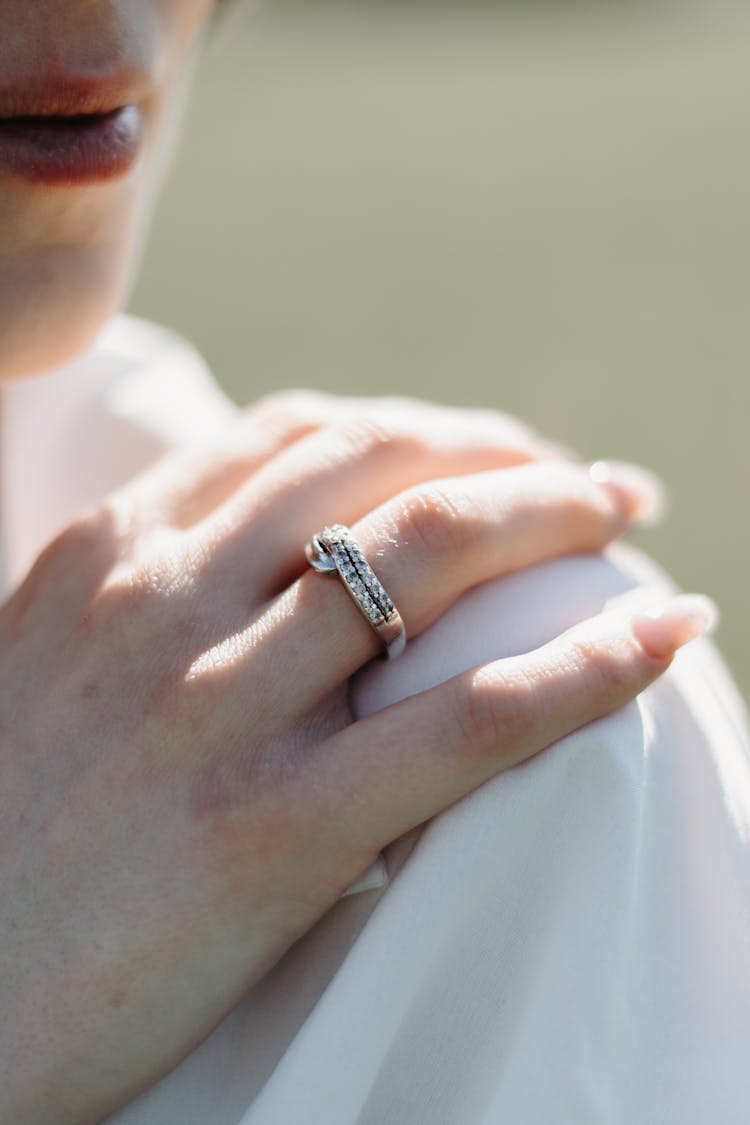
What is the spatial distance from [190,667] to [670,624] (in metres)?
0.30

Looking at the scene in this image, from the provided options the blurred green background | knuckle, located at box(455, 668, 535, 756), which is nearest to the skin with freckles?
knuckle, located at box(455, 668, 535, 756)

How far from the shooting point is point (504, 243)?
211 inches

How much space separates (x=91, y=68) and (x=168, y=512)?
1.01ft

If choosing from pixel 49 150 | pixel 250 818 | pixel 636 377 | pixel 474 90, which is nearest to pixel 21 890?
pixel 250 818

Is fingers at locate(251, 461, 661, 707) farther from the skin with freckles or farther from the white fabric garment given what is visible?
the white fabric garment

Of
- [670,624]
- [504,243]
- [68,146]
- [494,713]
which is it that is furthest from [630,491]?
[504,243]

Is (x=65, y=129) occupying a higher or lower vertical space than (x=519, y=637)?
higher

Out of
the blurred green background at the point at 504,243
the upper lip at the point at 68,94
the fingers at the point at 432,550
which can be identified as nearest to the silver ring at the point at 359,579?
the fingers at the point at 432,550

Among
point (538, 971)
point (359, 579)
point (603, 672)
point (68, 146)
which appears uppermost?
point (68, 146)

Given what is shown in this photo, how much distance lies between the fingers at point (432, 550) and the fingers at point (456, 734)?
0.06m

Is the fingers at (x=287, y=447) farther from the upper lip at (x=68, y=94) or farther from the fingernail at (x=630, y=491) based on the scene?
the upper lip at (x=68, y=94)

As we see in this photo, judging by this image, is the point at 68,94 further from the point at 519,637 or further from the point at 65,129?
the point at 519,637

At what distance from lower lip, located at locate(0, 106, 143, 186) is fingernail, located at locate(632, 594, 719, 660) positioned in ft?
1.61

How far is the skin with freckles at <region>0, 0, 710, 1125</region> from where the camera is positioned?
0.72 metres
